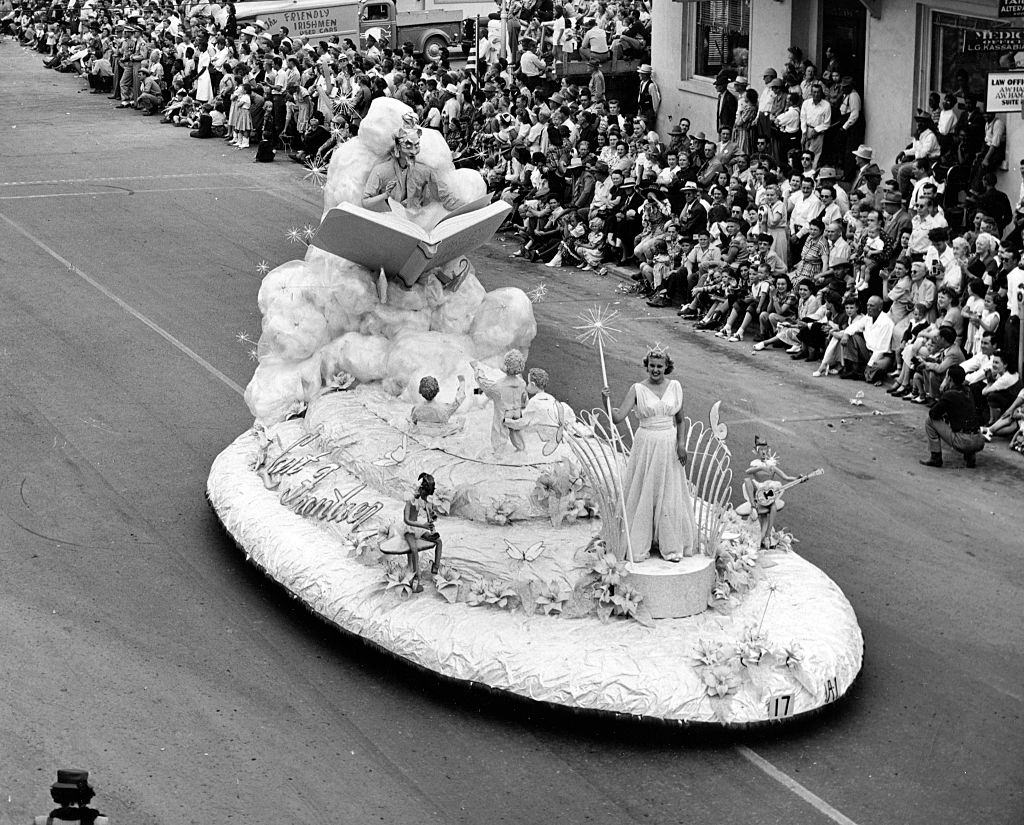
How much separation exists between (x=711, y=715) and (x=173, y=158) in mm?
24999

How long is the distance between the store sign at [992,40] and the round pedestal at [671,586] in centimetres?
1247

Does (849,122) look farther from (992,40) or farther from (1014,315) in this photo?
(1014,315)

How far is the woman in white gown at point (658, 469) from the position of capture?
13.4 metres

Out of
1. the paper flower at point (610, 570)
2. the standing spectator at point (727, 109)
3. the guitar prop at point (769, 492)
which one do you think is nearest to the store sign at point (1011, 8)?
the standing spectator at point (727, 109)

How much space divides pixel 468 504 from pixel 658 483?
1985 mm

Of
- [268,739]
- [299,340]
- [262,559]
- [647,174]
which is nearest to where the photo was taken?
[268,739]

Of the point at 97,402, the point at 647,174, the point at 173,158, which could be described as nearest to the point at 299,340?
the point at 97,402

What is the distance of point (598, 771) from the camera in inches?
481

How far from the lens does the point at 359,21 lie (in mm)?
45125

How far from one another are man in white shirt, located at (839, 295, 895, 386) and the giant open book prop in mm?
5733

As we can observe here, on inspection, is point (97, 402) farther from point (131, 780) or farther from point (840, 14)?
point (840, 14)

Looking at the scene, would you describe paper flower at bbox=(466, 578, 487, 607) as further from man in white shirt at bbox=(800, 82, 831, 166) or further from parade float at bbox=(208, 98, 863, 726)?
man in white shirt at bbox=(800, 82, 831, 166)

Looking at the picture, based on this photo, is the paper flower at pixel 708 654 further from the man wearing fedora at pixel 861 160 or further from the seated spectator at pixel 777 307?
the man wearing fedora at pixel 861 160

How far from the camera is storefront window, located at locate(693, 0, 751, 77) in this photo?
3008 cm
